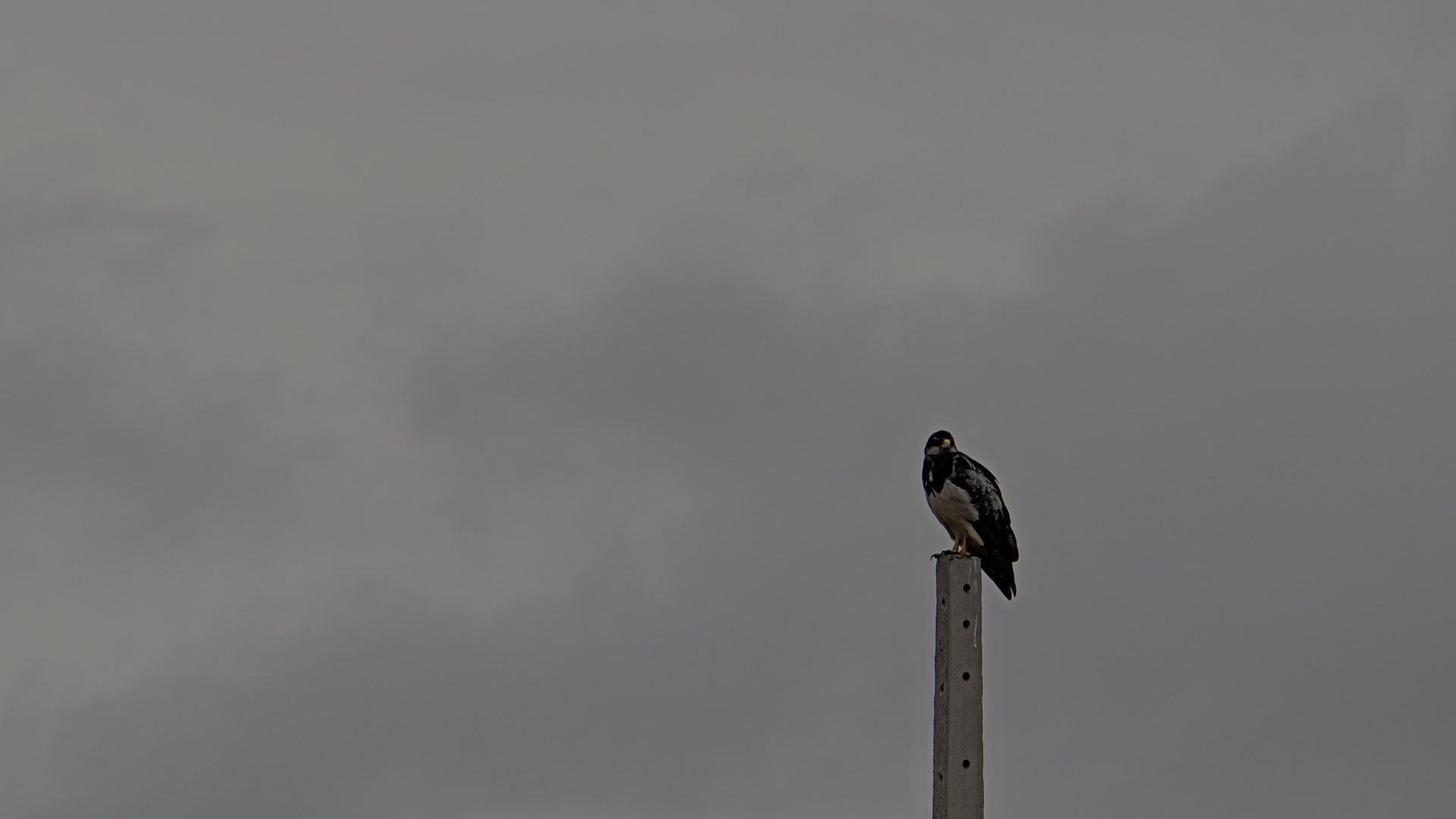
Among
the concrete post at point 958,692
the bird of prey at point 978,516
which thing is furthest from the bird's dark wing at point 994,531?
the concrete post at point 958,692

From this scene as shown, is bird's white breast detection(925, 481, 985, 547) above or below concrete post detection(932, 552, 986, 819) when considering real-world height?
above

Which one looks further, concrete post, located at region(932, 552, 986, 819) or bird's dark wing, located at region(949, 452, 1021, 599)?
bird's dark wing, located at region(949, 452, 1021, 599)

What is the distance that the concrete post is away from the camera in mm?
10141

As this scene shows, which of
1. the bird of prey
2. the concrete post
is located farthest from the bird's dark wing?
the concrete post

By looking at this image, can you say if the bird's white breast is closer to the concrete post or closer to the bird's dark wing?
the bird's dark wing

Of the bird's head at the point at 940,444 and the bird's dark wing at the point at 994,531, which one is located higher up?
the bird's head at the point at 940,444

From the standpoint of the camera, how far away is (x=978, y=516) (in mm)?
15680

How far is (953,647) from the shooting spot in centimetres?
1048

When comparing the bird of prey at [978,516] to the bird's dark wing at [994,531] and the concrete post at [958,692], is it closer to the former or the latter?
the bird's dark wing at [994,531]

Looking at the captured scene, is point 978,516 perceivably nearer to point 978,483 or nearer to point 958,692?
point 978,483

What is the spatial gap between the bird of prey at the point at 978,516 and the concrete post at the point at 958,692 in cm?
493

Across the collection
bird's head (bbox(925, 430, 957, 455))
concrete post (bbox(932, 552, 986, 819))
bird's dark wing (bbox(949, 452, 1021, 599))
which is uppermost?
bird's head (bbox(925, 430, 957, 455))

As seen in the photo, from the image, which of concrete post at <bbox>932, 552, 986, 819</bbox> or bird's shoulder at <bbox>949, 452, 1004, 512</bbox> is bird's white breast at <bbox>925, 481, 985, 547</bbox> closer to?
bird's shoulder at <bbox>949, 452, 1004, 512</bbox>

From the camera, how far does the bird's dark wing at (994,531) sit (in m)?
15.6
